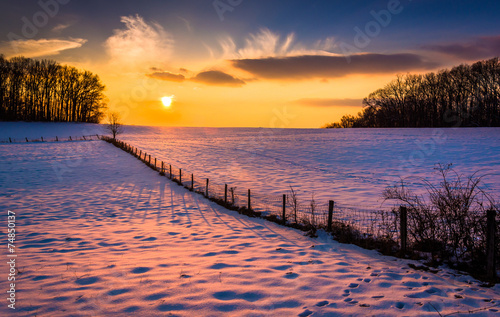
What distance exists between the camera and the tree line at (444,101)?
62.5 metres

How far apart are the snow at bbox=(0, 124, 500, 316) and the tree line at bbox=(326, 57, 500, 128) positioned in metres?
74.4

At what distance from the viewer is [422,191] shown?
1836 cm

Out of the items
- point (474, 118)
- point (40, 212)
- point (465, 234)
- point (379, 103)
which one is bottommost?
point (40, 212)

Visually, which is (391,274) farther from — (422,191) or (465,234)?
(422,191)

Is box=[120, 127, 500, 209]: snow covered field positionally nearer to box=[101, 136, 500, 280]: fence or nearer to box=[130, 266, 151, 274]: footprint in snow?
box=[101, 136, 500, 280]: fence

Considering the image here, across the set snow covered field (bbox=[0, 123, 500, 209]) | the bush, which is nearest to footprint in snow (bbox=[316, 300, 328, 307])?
the bush

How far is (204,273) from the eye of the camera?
6.33 m

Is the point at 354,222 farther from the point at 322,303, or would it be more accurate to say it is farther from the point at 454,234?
the point at 322,303

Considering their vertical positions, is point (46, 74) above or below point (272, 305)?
above

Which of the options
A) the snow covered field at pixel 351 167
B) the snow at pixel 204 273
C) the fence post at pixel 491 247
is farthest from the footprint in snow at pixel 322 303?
the snow covered field at pixel 351 167

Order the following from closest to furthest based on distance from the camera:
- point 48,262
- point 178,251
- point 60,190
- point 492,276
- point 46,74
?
1. point 492,276
2. point 48,262
3. point 178,251
4. point 60,190
5. point 46,74

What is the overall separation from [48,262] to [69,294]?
7.54 feet

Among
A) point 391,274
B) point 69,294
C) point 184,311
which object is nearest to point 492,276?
point 391,274

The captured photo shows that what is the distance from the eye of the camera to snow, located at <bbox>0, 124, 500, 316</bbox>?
492 cm
